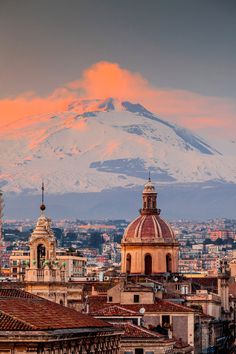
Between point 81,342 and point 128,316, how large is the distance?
25.2m

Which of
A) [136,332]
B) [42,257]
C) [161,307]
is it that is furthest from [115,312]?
[161,307]

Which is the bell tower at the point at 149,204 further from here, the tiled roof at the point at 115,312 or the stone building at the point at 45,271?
the tiled roof at the point at 115,312

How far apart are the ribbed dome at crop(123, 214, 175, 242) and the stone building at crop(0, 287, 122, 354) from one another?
7059cm

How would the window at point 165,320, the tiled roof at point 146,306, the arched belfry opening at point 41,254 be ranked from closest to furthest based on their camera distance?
the tiled roof at point 146,306 → the arched belfry opening at point 41,254 → the window at point 165,320

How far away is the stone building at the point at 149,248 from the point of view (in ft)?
446

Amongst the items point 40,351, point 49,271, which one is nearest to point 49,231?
point 49,271

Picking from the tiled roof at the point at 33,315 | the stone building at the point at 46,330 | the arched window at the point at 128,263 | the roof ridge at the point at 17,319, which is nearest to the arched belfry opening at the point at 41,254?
the stone building at the point at 46,330

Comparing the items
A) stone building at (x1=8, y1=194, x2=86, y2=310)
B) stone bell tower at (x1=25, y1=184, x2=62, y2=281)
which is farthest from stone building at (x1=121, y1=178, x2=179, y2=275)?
stone bell tower at (x1=25, y1=184, x2=62, y2=281)

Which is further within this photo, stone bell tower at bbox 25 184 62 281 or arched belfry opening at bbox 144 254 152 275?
arched belfry opening at bbox 144 254 152 275

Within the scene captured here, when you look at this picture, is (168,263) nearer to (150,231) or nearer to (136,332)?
(150,231)

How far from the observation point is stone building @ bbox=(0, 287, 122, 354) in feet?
173

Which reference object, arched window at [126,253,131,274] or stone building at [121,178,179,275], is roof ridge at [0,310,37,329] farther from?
arched window at [126,253,131,274]

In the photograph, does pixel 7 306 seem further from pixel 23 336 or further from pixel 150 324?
pixel 150 324

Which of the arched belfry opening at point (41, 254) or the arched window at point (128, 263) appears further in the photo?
the arched window at point (128, 263)
